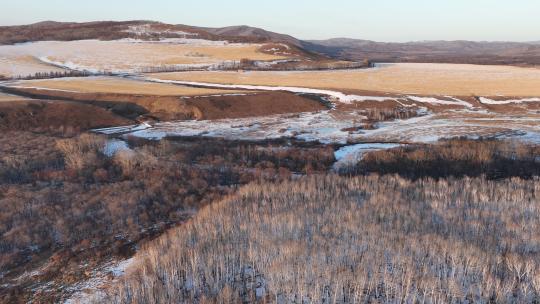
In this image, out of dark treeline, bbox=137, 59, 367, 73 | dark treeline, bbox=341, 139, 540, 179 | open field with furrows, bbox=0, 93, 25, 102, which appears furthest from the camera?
dark treeline, bbox=137, 59, 367, 73

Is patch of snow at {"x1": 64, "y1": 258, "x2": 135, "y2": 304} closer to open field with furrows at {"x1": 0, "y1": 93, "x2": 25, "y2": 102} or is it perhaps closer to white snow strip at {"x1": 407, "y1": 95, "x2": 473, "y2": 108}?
open field with furrows at {"x1": 0, "y1": 93, "x2": 25, "y2": 102}

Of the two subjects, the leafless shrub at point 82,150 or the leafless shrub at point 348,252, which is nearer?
the leafless shrub at point 348,252

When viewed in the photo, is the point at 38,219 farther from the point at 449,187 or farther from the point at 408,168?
the point at 408,168

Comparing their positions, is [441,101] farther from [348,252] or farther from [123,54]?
[123,54]

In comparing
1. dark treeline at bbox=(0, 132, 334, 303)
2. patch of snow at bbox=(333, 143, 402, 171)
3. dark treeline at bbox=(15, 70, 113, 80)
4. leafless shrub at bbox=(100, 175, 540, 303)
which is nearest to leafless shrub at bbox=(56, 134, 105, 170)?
dark treeline at bbox=(0, 132, 334, 303)

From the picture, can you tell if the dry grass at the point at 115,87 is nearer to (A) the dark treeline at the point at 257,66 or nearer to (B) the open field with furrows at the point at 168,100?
(B) the open field with furrows at the point at 168,100

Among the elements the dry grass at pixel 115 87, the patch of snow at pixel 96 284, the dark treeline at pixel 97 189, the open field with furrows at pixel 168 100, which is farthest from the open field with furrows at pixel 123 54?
the patch of snow at pixel 96 284
